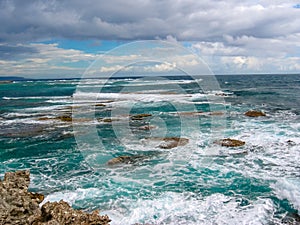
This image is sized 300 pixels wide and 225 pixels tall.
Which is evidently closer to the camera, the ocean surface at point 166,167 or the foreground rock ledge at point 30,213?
the foreground rock ledge at point 30,213

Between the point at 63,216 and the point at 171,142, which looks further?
the point at 171,142

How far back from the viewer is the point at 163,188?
43.5 ft

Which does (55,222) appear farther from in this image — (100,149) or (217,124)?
(217,124)

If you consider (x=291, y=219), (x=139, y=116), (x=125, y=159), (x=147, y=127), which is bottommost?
(x=291, y=219)

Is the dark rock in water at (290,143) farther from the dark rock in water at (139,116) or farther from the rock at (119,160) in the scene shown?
the dark rock in water at (139,116)

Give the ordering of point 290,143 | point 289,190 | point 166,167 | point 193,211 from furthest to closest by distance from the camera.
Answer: point 290,143 < point 166,167 < point 289,190 < point 193,211

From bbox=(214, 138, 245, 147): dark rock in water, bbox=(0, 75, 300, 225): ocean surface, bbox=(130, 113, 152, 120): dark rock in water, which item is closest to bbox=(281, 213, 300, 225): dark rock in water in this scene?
bbox=(0, 75, 300, 225): ocean surface

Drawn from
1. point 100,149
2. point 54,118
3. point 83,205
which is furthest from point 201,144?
point 54,118

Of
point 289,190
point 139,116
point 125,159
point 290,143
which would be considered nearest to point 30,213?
point 125,159

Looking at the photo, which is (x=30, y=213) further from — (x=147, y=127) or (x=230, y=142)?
(x=147, y=127)

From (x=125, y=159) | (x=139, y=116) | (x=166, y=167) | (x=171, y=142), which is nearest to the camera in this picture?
(x=166, y=167)

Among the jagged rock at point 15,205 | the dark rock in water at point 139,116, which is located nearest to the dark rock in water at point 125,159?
the jagged rock at point 15,205

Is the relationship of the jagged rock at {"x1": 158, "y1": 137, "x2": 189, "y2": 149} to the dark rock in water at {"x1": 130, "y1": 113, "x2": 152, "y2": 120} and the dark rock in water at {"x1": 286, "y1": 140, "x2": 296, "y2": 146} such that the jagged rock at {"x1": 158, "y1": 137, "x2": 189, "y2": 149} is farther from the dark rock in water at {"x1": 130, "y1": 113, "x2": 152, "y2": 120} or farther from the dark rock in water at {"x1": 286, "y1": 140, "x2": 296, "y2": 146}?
the dark rock in water at {"x1": 130, "y1": 113, "x2": 152, "y2": 120}

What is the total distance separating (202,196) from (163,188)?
A: 1946mm
